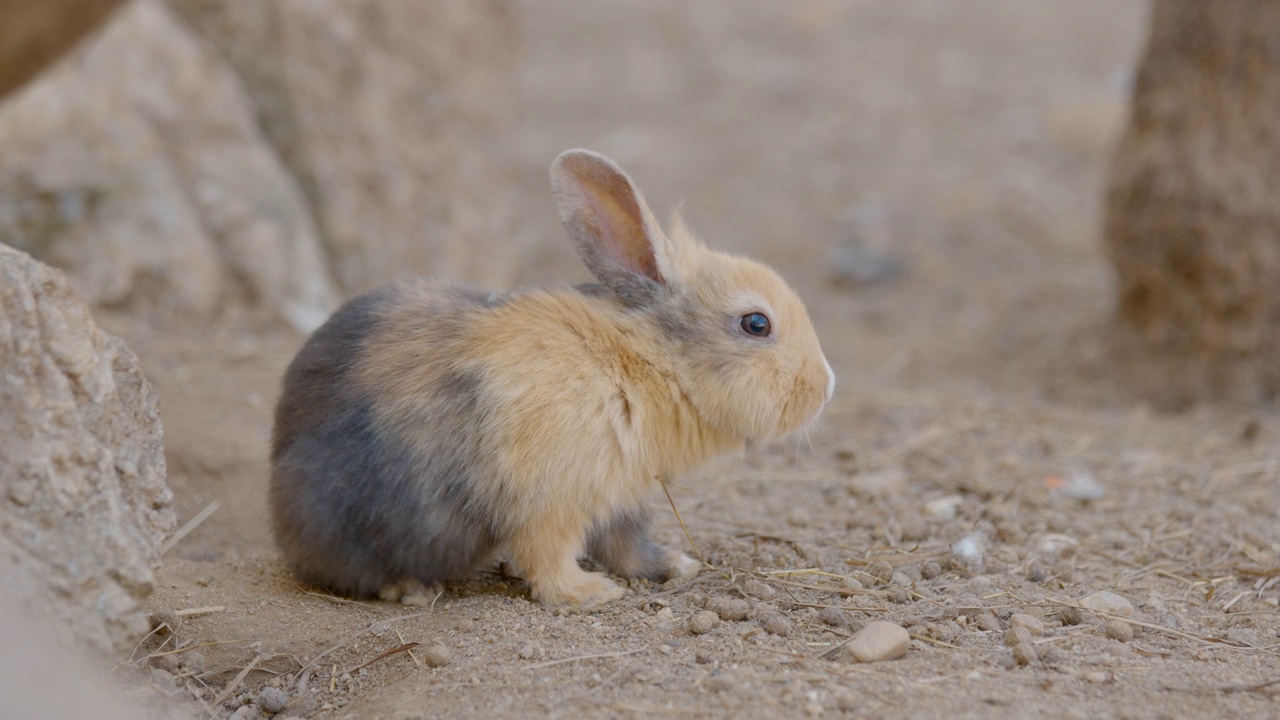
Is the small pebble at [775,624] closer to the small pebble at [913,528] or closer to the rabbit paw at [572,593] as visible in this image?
the rabbit paw at [572,593]

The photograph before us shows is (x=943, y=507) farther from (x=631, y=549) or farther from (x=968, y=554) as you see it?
(x=631, y=549)

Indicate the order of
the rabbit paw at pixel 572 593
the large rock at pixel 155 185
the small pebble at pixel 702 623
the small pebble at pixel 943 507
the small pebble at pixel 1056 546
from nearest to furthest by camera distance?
the small pebble at pixel 702 623, the rabbit paw at pixel 572 593, the small pebble at pixel 1056 546, the small pebble at pixel 943 507, the large rock at pixel 155 185

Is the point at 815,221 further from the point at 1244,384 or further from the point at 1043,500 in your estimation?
the point at 1043,500

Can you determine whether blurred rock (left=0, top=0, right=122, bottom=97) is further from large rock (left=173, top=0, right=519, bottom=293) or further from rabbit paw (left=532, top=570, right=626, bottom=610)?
rabbit paw (left=532, top=570, right=626, bottom=610)

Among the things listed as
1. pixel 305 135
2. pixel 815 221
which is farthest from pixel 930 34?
pixel 305 135

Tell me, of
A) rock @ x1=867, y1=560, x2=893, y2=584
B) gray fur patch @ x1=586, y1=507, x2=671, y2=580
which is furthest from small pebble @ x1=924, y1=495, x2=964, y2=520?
gray fur patch @ x1=586, y1=507, x2=671, y2=580

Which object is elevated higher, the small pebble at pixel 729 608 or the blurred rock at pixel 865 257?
the blurred rock at pixel 865 257

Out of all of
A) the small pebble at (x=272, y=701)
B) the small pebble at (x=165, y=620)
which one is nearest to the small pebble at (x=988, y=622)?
the small pebble at (x=272, y=701)
